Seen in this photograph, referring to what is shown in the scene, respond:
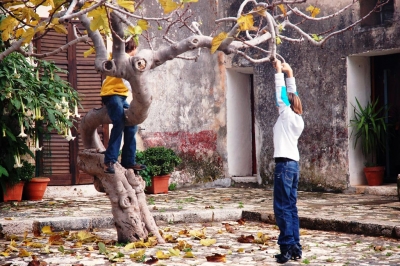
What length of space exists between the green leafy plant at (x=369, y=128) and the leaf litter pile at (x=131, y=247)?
4300 mm

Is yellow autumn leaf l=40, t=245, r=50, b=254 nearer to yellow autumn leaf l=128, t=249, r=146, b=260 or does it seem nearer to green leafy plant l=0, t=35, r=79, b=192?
yellow autumn leaf l=128, t=249, r=146, b=260

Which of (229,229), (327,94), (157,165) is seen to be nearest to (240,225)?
(229,229)

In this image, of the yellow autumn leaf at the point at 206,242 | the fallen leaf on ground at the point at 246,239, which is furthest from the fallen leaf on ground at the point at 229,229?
the yellow autumn leaf at the point at 206,242

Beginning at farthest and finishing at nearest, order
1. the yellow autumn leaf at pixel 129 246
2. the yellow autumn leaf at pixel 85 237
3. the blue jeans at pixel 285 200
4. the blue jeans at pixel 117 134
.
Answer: the yellow autumn leaf at pixel 85 237, the blue jeans at pixel 117 134, the yellow autumn leaf at pixel 129 246, the blue jeans at pixel 285 200

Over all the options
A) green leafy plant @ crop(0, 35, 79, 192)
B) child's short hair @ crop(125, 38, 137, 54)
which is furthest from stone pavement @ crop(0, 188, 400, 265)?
child's short hair @ crop(125, 38, 137, 54)

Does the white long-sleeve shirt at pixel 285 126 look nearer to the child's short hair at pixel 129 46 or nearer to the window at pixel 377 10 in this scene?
the child's short hair at pixel 129 46

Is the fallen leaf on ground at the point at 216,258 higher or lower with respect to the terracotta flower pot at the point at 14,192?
lower

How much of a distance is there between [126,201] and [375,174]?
21.0 ft

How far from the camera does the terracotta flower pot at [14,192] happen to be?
37.8ft

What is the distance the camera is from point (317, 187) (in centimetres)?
1305

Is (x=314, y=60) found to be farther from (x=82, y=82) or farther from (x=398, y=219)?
(x=398, y=219)

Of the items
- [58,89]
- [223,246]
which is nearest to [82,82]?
[58,89]

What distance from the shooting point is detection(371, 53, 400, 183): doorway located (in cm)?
1241

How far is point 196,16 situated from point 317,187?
4.43m
